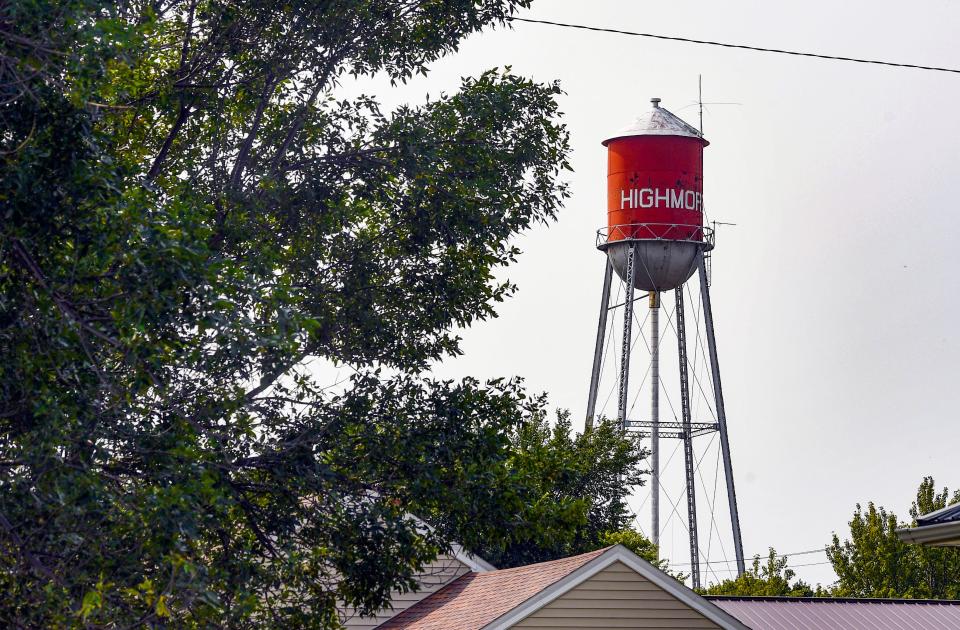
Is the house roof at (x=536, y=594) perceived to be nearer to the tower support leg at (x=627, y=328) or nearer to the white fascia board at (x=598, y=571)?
the white fascia board at (x=598, y=571)

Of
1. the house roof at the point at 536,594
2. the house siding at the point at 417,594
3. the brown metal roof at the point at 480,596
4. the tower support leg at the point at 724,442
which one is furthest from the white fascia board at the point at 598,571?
the tower support leg at the point at 724,442

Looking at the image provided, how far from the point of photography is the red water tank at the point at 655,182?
41.5m

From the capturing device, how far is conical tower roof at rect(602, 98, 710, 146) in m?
Answer: 42.4

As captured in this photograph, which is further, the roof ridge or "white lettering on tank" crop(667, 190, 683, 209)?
"white lettering on tank" crop(667, 190, 683, 209)

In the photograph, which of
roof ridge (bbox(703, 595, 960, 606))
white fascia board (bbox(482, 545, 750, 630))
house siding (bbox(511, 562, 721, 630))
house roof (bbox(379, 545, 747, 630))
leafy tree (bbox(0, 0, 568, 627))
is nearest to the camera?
leafy tree (bbox(0, 0, 568, 627))

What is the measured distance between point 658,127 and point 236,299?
32118 millimetres

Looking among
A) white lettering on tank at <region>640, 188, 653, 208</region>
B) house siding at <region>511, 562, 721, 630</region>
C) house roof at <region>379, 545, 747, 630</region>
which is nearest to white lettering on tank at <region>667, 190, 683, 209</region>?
white lettering on tank at <region>640, 188, 653, 208</region>

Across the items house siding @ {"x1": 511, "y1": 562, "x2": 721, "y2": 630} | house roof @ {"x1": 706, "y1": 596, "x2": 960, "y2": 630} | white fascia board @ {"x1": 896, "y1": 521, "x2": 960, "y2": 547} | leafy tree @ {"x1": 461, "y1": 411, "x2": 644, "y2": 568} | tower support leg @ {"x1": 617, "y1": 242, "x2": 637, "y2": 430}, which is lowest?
white fascia board @ {"x1": 896, "y1": 521, "x2": 960, "y2": 547}

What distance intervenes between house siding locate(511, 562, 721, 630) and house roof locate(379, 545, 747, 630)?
0.09m

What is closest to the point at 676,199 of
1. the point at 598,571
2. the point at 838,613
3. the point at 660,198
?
the point at 660,198

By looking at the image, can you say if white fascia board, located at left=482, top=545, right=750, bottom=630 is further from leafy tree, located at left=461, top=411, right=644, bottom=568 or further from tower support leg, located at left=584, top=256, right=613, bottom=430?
tower support leg, located at left=584, top=256, right=613, bottom=430

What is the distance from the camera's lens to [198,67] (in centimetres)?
1638

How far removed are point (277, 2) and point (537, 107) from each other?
3.07 m

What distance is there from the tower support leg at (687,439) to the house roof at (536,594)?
19.9 meters
